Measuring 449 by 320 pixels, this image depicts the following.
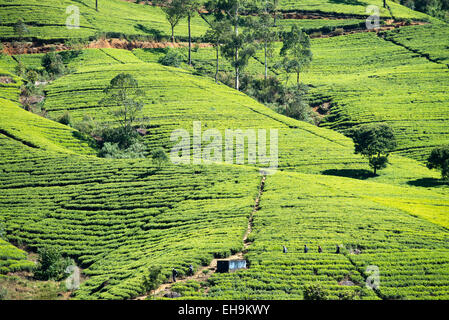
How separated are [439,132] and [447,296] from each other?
2349 inches

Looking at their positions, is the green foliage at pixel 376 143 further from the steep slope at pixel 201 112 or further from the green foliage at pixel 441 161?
the green foliage at pixel 441 161

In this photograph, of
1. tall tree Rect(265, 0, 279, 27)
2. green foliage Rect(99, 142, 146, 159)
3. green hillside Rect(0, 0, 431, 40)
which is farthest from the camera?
tall tree Rect(265, 0, 279, 27)

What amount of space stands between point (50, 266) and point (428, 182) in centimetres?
5605

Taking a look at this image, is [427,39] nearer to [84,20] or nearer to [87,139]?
[84,20]

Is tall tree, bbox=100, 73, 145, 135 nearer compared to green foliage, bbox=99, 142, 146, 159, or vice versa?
green foliage, bbox=99, 142, 146, 159

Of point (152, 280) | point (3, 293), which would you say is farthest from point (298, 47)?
point (3, 293)

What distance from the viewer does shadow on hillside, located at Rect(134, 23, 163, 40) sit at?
140 metres

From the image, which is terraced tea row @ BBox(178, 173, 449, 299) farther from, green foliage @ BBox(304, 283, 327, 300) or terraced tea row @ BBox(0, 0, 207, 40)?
terraced tea row @ BBox(0, 0, 207, 40)

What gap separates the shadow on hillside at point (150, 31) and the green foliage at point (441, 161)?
9139cm

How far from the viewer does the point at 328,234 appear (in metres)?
50.8

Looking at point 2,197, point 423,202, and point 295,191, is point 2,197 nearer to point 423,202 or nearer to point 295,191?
point 295,191

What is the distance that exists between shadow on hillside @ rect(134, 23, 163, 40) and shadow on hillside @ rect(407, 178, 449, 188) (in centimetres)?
9186

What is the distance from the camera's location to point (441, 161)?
73000mm

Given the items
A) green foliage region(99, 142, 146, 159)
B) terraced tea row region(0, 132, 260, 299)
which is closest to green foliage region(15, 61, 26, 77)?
terraced tea row region(0, 132, 260, 299)
